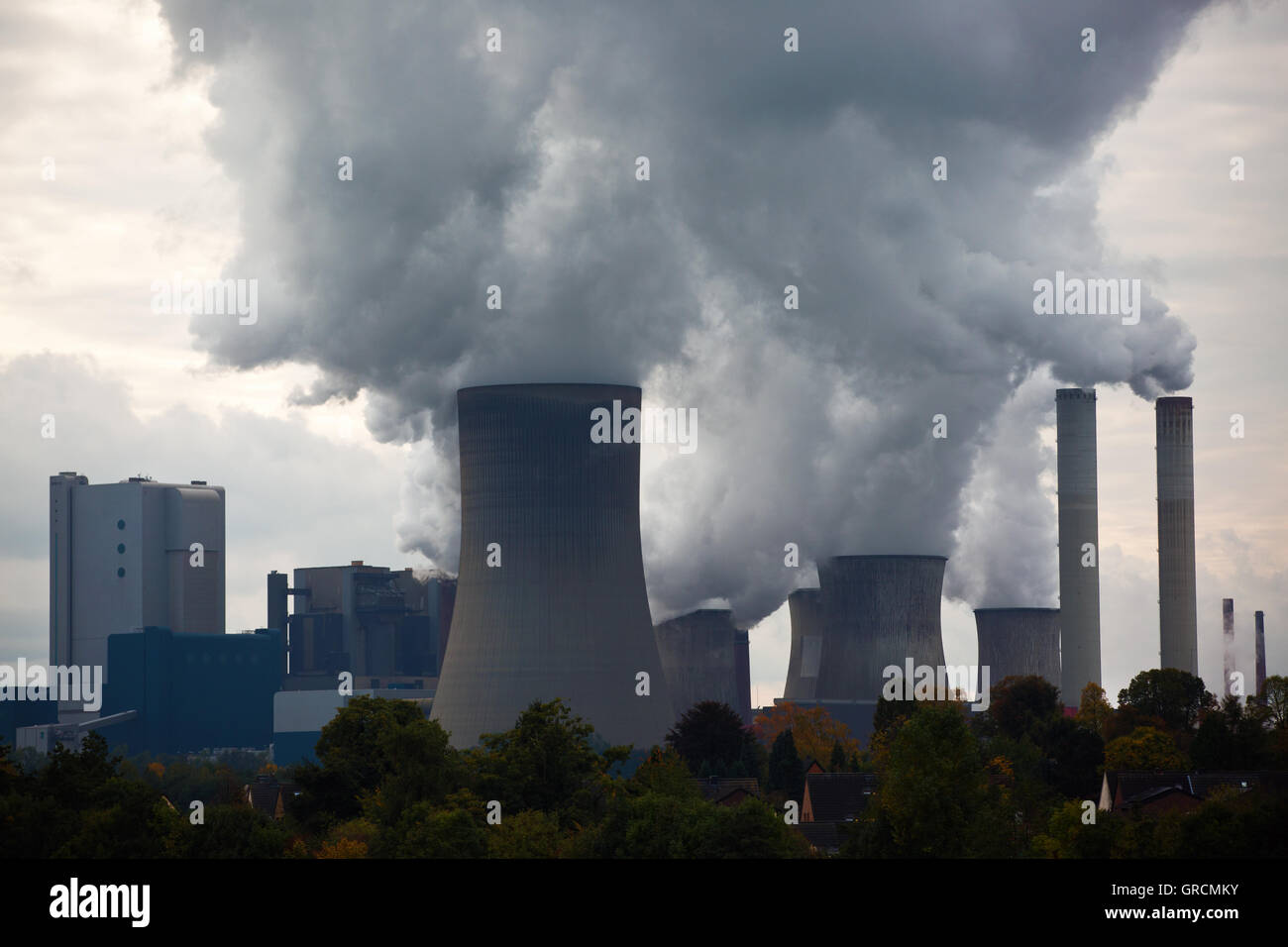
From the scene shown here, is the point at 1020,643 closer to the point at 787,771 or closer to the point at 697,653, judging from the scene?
the point at 697,653

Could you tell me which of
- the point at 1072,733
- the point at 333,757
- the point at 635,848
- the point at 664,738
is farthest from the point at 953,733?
the point at 664,738

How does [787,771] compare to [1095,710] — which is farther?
[1095,710]

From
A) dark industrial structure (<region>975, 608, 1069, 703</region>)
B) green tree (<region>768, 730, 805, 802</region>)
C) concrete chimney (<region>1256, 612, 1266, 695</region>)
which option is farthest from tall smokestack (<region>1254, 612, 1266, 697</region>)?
green tree (<region>768, 730, 805, 802</region>)

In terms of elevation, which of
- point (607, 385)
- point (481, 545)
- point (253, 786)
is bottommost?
point (253, 786)

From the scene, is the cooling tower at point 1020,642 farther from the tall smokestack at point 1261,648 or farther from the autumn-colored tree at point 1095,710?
the tall smokestack at point 1261,648

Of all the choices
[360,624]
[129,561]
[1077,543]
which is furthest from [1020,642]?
[129,561]

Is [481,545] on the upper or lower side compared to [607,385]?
lower
